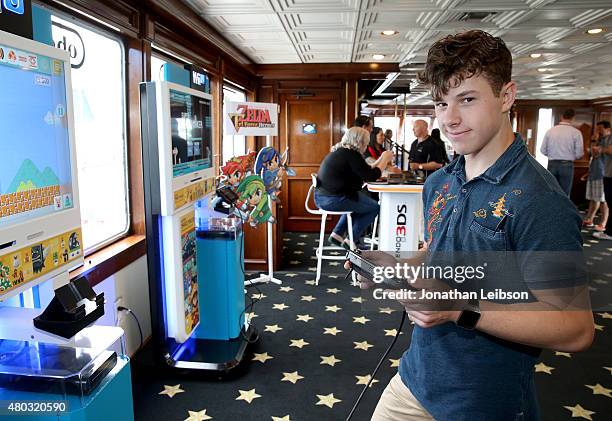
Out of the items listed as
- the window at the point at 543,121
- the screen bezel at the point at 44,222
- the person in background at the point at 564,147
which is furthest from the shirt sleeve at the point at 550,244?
the window at the point at 543,121

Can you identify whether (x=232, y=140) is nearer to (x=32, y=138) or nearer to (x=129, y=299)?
(x=129, y=299)

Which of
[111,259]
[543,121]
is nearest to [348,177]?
[111,259]

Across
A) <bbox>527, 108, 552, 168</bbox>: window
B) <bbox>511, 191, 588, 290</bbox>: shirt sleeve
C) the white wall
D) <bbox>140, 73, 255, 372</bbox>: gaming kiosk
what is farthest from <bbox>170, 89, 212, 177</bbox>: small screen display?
<bbox>527, 108, 552, 168</bbox>: window

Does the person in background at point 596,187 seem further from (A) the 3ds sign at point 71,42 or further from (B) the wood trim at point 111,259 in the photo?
(A) the 3ds sign at point 71,42

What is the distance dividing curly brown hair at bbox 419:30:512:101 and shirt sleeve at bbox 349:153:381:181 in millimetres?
3500

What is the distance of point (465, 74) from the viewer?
108 cm

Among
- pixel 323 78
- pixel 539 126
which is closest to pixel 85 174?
pixel 323 78

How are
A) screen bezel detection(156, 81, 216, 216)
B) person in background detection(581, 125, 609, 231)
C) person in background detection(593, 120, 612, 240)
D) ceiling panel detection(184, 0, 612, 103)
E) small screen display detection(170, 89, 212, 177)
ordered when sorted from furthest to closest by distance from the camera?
person in background detection(581, 125, 609, 231)
person in background detection(593, 120, 612, 240)
ceiling panel detection(184, 0, 612, 103)
small screen display detection(170, 89, 212, 177)
screen bezel detection(156, 81, 216, 216)

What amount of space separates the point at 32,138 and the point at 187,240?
5.22 ft

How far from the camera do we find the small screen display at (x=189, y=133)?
261cm

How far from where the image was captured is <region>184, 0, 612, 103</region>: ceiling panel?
3.71 metres

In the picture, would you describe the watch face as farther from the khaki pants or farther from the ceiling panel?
the ceiling panel

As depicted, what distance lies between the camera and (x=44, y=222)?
54.7 inches

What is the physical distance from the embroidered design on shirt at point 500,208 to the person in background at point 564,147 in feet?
23.0
